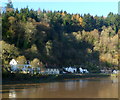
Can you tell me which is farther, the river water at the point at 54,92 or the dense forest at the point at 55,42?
the dense forest at the point at 55,42

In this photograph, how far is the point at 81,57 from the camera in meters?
46.9

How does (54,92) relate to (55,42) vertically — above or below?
below

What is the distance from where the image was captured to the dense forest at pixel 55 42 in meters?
33.6

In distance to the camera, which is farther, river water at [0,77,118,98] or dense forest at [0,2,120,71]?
dense forest at [0,2,120,71]

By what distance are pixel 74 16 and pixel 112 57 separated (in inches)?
863

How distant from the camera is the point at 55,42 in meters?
42.0

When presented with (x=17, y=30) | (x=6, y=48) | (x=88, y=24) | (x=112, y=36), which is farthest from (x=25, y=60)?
(x=88, y=24)

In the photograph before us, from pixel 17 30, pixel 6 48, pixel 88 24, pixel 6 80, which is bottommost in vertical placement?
pixel 6 80

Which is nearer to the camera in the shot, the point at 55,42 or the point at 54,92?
the point at 54,92

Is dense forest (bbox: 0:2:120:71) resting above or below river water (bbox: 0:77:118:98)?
above

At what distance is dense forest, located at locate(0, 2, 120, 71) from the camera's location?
3356cm

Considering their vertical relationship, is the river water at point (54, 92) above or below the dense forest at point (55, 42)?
below

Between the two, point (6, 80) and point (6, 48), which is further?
point (6, 48)

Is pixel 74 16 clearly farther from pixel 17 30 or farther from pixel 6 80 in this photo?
pixel 6 80
